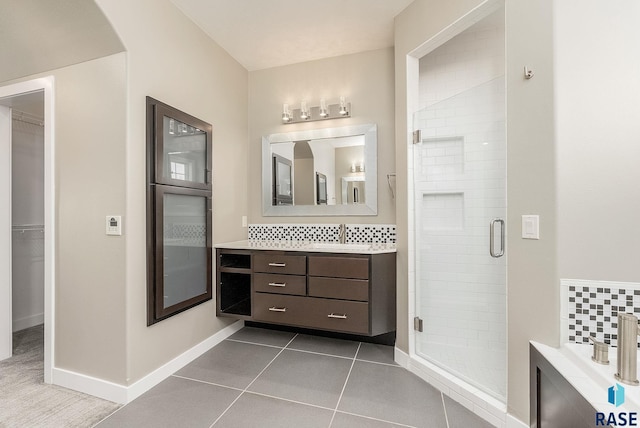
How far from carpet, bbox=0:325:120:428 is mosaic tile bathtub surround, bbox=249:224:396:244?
185 cm

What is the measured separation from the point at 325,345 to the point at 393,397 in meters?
0.89

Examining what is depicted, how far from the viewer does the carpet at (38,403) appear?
1618mm

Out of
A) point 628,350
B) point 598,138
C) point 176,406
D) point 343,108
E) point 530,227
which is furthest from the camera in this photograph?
point 343,108

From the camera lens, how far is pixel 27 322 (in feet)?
10.0

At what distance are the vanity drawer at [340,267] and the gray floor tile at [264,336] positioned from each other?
2.78 feet

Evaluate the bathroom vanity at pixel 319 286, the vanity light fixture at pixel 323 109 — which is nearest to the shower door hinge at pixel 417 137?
the bathroom vanity at pixel 319 286

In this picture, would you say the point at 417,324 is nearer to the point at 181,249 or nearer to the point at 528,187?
the point at 528,187

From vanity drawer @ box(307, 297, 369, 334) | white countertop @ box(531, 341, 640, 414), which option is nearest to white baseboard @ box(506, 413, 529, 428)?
white countertop @ box(531, 341, 640, 414)

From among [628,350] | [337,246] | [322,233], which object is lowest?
[628,350]

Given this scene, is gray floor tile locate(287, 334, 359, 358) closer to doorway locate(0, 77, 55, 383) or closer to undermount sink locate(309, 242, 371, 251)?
undermount sink locate(309, 242, 371, 251)

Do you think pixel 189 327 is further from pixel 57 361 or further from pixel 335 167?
pixel 335 167

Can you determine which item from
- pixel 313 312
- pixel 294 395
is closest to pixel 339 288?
pixel 313 312

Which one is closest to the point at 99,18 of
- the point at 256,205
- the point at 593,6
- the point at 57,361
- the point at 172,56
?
the point at 172,56

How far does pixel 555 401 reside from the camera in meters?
1.26
